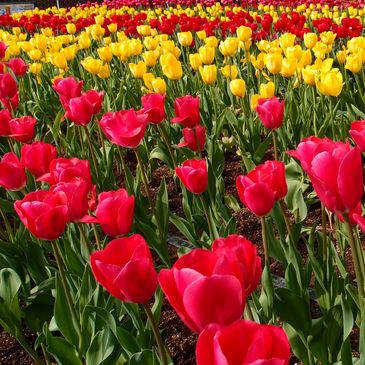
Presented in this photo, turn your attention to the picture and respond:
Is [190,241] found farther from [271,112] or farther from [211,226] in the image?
[271,112]

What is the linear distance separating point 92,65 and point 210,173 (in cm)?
167

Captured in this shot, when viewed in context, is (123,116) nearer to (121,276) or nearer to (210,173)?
(210,173)

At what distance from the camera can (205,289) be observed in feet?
2.46

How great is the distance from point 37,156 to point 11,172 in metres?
0.09

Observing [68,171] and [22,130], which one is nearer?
[68,171]

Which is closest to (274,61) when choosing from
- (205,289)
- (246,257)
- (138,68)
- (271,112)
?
(138,68)

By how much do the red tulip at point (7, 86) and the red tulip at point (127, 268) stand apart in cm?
209

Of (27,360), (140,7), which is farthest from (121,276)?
(140,7)

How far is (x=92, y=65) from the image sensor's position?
139 inches

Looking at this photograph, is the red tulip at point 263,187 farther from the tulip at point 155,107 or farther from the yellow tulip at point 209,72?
the yellow tulip at point 209,72

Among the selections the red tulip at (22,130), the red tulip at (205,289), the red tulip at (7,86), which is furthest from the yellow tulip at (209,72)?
the red tulip at (205,289)

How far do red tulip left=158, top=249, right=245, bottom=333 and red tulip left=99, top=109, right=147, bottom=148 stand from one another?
1.00m

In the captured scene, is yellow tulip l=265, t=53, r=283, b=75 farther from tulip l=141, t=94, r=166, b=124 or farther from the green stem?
the green stem

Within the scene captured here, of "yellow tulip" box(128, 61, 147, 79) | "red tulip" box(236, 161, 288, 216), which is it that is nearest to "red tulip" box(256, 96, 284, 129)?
"red tulip" box(236, 161, 288, 216)
